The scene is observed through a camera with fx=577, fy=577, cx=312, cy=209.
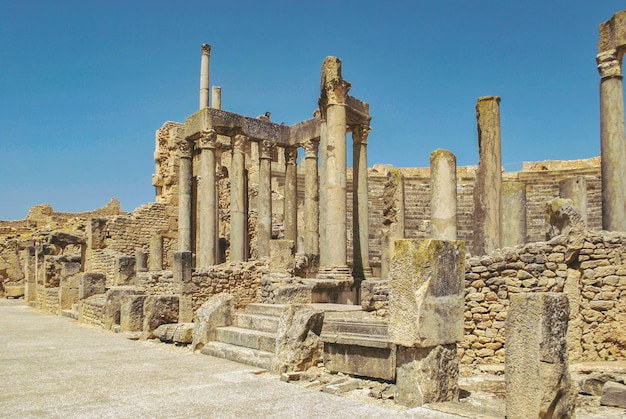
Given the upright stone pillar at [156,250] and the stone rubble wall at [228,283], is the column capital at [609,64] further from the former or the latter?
the upright stone pillar at [156,250]

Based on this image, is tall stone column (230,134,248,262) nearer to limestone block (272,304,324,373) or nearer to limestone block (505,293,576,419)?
limestone block (272,304,324,373)

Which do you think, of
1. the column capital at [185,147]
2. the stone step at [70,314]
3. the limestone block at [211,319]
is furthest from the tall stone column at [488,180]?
→ the stone step at [70,314]

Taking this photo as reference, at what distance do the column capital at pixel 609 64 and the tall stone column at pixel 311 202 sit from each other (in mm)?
8220

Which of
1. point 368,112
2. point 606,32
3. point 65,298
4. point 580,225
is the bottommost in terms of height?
point 65,298

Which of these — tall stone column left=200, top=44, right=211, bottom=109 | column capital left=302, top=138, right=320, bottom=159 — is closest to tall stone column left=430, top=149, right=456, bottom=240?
column capital left=302, top=138, right=320, bottom=159

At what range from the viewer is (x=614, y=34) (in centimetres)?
1250

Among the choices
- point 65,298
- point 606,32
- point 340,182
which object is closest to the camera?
point 606,32

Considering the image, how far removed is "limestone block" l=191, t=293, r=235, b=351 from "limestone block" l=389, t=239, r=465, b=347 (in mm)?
4904

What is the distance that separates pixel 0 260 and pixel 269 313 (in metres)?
24.4

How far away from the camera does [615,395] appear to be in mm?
5930

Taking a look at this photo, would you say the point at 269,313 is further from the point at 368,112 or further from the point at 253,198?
the point at 253,198

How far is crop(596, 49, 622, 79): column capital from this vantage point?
1256cm

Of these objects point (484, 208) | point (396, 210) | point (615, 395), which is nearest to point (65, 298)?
point (396, 210)

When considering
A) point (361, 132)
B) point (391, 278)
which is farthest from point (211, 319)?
point (361, 132)
